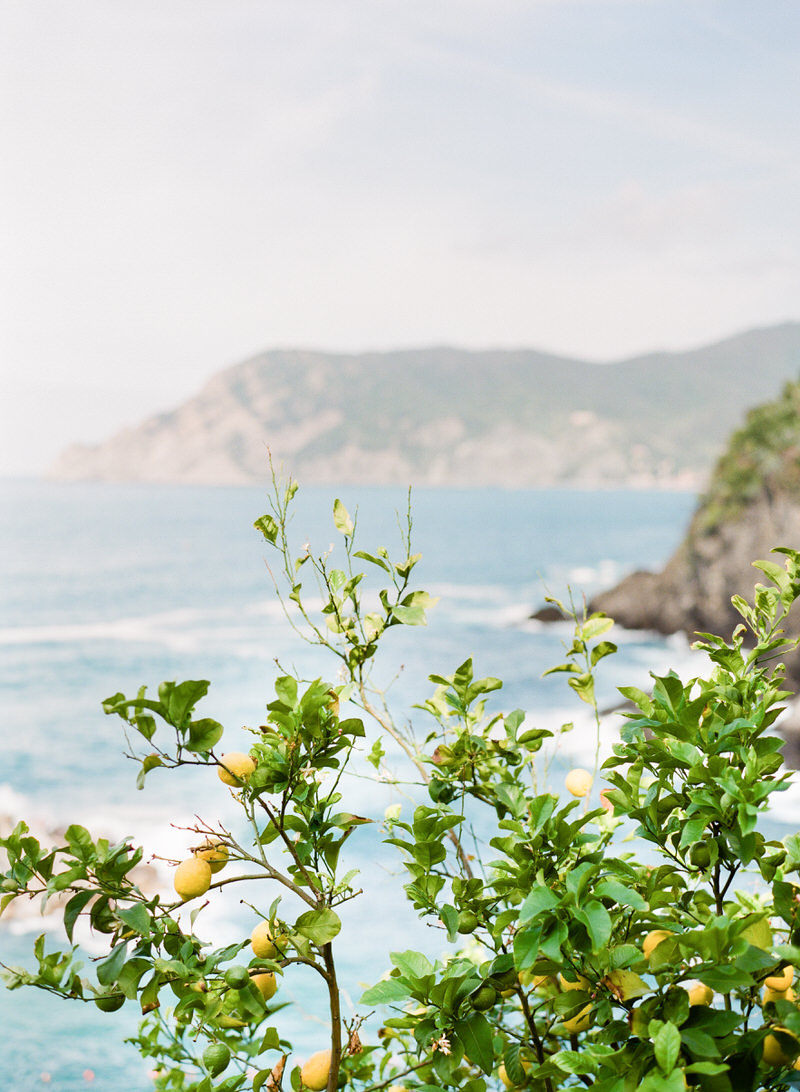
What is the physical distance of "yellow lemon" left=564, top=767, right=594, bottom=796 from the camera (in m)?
0.69

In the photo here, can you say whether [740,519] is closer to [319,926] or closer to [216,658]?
[216,658]

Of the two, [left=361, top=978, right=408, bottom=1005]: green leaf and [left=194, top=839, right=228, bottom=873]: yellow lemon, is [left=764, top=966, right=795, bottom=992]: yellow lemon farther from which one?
[left=194, top=839, right=228, bottom=873]: yellow lemon

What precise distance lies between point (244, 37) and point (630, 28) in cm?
336

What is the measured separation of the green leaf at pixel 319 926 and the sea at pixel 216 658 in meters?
0.09

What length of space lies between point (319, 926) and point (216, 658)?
1005 centimetres

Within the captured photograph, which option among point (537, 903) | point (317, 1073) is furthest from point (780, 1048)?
point (317, 1073)

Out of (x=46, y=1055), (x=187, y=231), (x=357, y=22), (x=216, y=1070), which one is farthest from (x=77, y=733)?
(x=187, y=231)

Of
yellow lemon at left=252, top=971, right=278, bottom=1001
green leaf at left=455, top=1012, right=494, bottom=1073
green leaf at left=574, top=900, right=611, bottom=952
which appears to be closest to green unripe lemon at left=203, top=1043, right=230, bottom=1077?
yellow lemon at left=252, top=971, right=278, bottom=1001

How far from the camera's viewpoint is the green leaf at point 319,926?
492 mm

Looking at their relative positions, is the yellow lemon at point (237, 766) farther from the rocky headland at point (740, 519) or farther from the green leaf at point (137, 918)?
the rocky headland at point (740, 519)

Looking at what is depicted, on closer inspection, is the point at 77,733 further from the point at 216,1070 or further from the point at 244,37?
the point at 216,1070

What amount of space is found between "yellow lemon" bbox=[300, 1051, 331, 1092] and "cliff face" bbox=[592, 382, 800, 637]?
22.2 ft

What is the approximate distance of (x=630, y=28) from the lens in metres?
6.23

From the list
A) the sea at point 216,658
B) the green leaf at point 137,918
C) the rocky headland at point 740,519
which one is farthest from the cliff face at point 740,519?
the green leaf at point 137,918
